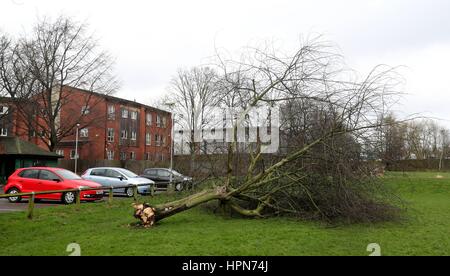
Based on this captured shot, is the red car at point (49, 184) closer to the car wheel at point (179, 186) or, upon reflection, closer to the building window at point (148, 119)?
the car wheel at point (179, 186)

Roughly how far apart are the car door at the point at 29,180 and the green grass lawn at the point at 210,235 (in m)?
4.91

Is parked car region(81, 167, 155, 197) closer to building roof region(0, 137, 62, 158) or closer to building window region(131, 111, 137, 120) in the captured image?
building roof region(0, 137, 62, 158)

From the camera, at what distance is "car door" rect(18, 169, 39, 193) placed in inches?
666

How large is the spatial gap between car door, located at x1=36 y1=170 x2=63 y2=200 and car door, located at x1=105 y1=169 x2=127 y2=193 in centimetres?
466

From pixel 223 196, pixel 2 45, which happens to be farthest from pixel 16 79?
pixel 223 196

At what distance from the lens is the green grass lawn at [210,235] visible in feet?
24.6

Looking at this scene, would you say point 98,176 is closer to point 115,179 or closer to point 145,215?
point 115,179

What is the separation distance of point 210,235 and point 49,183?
10.2 m

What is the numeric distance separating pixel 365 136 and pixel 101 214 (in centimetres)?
771

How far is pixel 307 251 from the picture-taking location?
7.48 meters

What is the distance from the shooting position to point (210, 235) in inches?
346

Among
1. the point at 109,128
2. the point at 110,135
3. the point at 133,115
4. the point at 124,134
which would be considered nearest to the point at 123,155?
the point at 124,134
